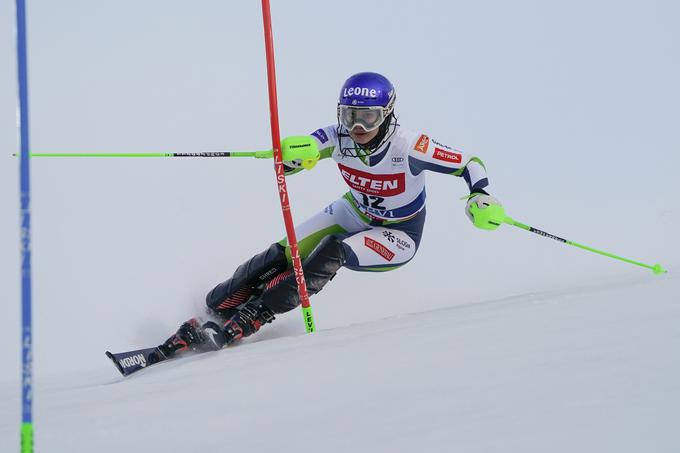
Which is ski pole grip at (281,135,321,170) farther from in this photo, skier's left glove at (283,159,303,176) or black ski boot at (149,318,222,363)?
black ski boot at (149,318,222,363)

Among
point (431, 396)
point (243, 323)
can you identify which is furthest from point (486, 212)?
point (431, 396)

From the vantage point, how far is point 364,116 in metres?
3.62

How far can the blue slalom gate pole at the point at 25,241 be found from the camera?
127 centimetres

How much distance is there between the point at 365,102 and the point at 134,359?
1656mm

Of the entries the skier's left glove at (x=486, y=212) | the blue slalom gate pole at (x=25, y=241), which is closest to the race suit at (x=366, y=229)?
the skier's left glove at (x=486, y=212)

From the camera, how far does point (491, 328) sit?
2.19m

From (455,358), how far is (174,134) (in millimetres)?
6584

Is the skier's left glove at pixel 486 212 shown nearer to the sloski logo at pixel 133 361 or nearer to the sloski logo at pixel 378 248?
the sloski logo at pixel 378 248

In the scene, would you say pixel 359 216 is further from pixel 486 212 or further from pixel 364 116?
pixel 486 212

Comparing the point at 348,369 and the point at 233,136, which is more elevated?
the point at 233,136

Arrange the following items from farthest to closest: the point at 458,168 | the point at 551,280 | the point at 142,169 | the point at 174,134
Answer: the point at 174,134 → the point at 142,169 → the point at 551,280 → the point at 458,168

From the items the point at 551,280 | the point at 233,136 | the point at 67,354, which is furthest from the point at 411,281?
the point at 233,136

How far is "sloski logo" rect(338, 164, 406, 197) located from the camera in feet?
12.7

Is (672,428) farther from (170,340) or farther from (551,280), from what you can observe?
(551,280)
